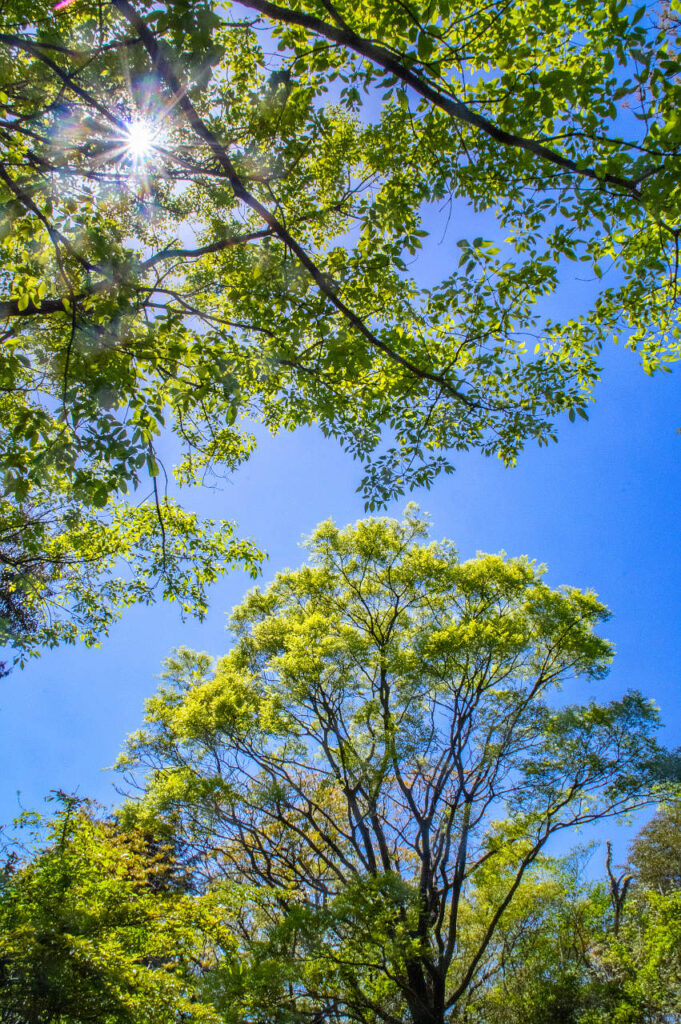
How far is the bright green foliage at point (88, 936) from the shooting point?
570cm

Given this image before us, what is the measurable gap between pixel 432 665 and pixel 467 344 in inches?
264

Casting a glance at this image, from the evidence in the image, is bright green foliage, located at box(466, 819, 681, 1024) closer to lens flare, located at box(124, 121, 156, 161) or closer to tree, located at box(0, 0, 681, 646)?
Result: tree, located at box(0, 0, 681, 646)

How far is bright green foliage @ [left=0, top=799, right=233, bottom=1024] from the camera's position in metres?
5.70

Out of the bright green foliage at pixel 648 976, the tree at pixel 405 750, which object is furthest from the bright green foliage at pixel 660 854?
the tree at pixel 405 750

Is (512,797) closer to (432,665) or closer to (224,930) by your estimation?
(432,665)

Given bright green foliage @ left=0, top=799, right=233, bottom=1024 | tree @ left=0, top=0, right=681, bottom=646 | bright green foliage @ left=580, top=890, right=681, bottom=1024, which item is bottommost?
bright green foliage @ left=580, top=890, right=681, bottom=1024

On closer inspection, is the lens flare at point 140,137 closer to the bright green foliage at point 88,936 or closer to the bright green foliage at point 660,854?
the bright green foliage at point 88,936

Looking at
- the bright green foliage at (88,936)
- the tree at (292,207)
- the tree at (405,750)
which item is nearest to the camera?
the tree at (292,207)

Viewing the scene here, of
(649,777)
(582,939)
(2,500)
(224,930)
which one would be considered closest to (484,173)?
(2,500)

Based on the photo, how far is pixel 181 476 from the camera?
22.9 feet

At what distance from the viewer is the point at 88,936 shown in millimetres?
6168

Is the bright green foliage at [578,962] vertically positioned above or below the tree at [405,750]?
below

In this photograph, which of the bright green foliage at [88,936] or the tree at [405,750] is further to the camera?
the tree at [405,750]

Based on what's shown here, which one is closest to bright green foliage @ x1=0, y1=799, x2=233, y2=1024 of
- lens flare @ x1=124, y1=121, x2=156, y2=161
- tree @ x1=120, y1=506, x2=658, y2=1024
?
tree @ x1=120, y1=506, x2=658, y2=1024
